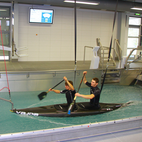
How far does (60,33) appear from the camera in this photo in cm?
895

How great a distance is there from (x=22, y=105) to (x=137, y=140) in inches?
114

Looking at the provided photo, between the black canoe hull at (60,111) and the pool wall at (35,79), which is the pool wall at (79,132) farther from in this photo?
the pool wall at (35,79)

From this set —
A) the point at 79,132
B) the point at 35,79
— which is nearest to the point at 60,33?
the point at 35,79

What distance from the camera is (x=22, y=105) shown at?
440cm

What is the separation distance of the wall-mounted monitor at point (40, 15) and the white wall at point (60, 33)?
0.87 ft

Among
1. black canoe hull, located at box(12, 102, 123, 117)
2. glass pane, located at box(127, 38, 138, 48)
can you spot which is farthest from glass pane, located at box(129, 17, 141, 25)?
black canoe hull, located at box(12, 102, 123, 117)

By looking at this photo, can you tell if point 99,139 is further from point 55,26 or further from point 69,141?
point 55,26

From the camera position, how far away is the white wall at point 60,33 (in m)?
8.34

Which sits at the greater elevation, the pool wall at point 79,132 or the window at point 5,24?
the window at point 5,24

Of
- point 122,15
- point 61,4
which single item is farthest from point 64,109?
point 122,15

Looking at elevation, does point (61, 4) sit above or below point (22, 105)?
above

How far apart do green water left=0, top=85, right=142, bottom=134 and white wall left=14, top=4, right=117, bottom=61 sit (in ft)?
11.6

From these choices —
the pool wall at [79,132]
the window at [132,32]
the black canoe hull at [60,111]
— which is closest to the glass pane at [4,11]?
the black canoe hull at [60,111]

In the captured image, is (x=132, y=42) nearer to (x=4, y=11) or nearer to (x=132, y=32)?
(x=132, y=32)
